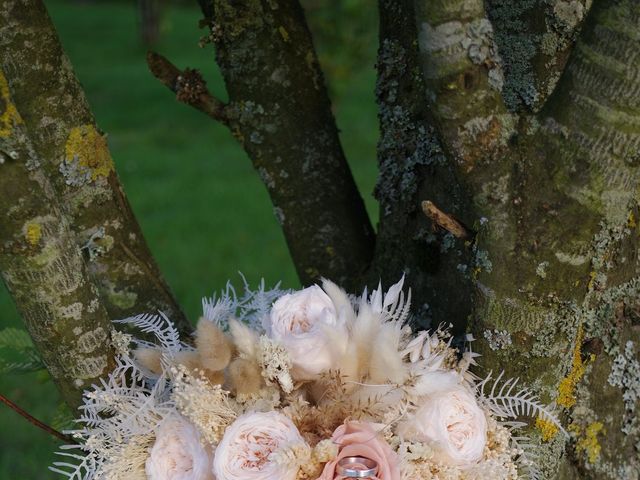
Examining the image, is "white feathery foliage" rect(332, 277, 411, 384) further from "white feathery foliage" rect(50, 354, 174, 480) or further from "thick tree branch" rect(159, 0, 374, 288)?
"thick tree branch" rect(159, 0, 374, 288)

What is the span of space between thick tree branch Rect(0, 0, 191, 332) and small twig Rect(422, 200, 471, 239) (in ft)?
2.35

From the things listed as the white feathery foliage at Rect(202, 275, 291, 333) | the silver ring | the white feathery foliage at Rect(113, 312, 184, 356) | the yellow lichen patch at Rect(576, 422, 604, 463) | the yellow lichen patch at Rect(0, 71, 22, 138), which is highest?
the yellow lichen patch at Rect(0, 71, 22, 138)

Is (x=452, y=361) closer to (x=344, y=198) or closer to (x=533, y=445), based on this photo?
(x=533, y=445)

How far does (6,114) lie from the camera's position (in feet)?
4.78

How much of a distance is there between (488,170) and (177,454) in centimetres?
83

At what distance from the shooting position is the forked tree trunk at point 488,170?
1.46 metres

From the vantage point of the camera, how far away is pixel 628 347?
1897mm

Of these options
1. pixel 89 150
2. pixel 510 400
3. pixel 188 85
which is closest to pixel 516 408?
pixel 510 400

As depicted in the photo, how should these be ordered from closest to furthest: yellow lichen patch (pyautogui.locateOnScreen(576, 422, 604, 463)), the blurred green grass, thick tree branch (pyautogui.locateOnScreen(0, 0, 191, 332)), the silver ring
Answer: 1. the silver ring
2. thick tree branch (pyautogui.locateOnScreen(0, 0, 191, 332))
3. yellow lichen patch (pyautogui.locateOnScreen(576, 422, 604, 463))
4. the blurred green grass

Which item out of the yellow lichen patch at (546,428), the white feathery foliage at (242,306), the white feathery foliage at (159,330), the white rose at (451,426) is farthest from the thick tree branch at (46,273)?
the yellow lichen patch at (546,428)

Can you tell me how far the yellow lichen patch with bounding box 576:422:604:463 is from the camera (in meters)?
1.89

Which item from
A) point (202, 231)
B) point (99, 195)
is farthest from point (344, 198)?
point (202, 231)

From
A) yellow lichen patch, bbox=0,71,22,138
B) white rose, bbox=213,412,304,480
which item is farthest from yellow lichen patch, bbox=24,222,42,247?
white rose, bbox=213,412,304,480

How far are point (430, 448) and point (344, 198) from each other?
0.96 metres
